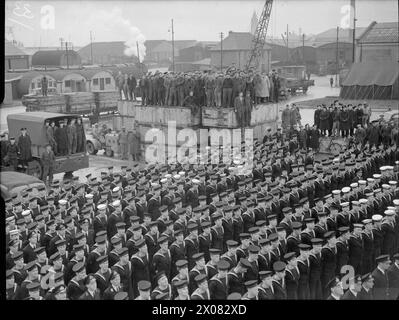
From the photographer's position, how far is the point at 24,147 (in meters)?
13.7

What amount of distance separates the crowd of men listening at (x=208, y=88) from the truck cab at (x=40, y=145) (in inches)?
132

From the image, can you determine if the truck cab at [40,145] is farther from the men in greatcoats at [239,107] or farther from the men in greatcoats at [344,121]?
the men in greatcoats at [344,121]

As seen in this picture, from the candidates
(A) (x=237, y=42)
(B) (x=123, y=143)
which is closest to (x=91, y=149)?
(B) (x=123, y=143)

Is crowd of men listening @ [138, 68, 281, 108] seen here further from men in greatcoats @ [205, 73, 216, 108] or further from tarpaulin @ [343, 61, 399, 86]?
tarpaulin @ [343, 61, 399, 86]

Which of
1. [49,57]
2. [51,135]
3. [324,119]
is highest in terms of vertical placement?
[49,57]

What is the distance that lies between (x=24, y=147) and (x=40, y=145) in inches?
15.3

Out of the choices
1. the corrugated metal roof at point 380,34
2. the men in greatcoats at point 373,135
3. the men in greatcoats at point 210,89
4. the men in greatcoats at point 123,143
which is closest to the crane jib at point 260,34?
the corrugated metal roof at point 380,34

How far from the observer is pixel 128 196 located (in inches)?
376

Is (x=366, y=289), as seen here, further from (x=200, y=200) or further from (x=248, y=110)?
(x=248, y=110)

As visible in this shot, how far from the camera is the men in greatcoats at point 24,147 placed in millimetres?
13648

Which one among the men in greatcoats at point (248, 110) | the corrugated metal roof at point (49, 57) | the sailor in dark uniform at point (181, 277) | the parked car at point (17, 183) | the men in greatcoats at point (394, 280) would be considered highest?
the corrugated metal roof at point (49, 57)

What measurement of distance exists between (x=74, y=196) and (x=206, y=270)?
4158mm
